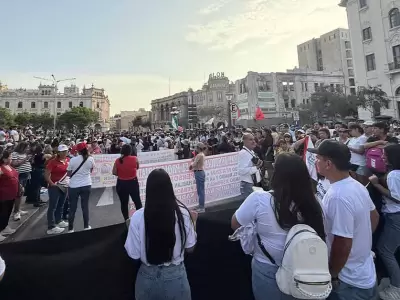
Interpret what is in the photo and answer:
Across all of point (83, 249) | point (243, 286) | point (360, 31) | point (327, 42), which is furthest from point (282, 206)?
point (327, 42)

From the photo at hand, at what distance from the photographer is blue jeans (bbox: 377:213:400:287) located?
3111 millimetres

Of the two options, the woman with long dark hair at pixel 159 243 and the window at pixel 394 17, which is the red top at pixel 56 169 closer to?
the woman with long dark hair at pixel 159 243

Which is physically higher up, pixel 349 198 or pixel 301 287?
pixel 349 198

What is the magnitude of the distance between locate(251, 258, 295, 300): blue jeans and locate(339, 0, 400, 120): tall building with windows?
123ft

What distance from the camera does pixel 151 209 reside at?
2068 mm

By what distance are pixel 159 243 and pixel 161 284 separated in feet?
1.05

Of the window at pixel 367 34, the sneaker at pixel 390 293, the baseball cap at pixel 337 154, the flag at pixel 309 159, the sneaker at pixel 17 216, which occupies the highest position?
the window at pixel 367 34

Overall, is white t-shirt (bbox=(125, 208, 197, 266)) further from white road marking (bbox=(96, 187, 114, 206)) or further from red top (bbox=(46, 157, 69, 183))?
white road marking (bbox=(96, 187, 114, 206))

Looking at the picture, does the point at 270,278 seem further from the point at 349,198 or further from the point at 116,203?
the point at 116,203

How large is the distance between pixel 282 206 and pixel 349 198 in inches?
19.6

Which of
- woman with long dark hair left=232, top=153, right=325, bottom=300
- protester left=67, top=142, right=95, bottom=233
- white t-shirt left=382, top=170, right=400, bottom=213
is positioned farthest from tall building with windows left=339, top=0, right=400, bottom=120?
woman with long dark hair left=232, top=153, right=325, bottom=300

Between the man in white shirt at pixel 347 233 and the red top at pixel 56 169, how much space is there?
18.7 feet

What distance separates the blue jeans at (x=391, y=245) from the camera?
3111 millimetres

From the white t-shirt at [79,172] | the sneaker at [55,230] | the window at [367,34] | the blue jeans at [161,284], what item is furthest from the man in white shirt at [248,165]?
the window at [367,34]
